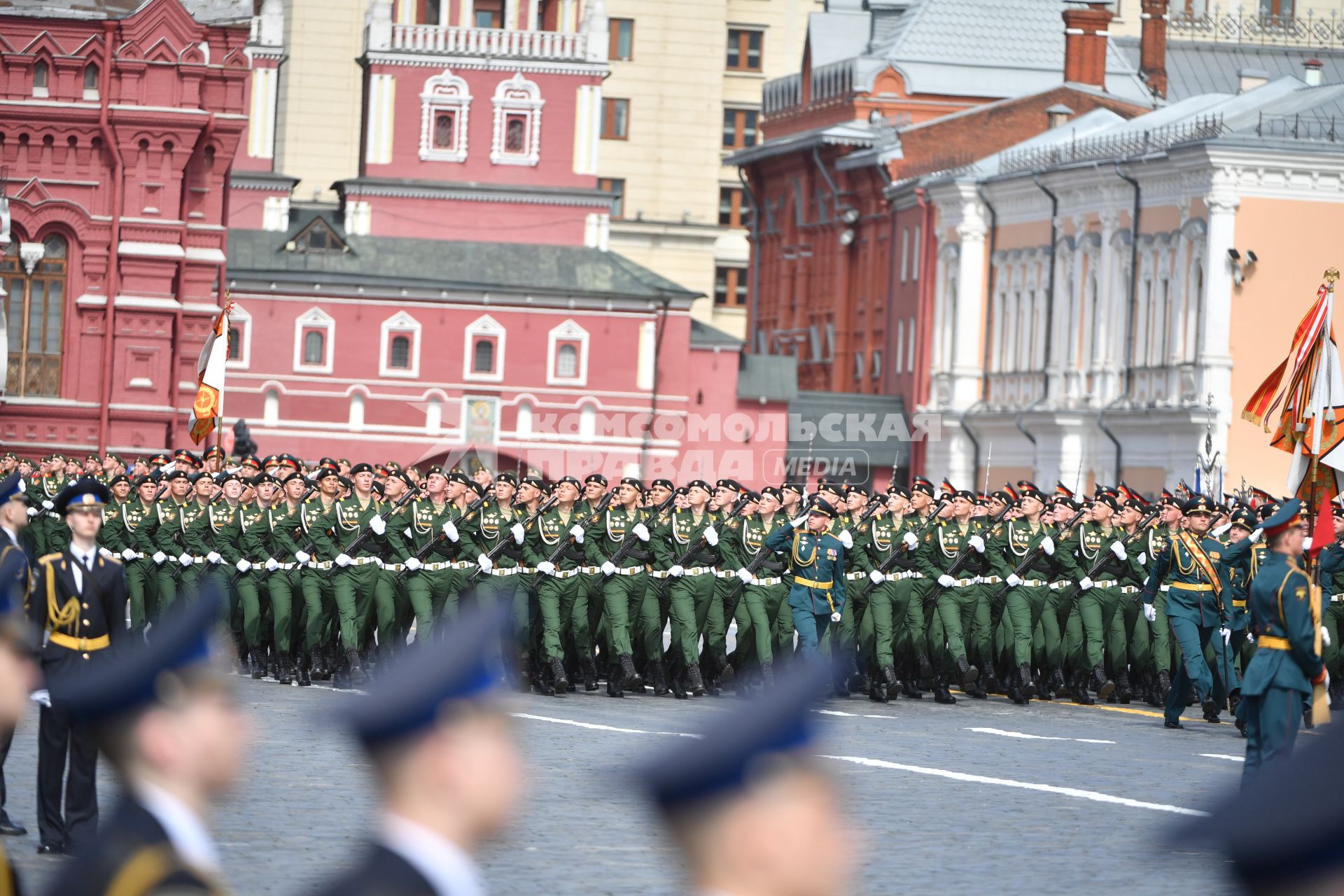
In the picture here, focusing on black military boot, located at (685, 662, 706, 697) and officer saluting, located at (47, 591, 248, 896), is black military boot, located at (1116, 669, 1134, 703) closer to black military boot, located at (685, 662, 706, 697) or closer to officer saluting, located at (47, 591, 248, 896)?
black military boot, located at (685, 662, 706, 697)

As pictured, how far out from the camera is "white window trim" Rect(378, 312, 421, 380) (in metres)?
70.3

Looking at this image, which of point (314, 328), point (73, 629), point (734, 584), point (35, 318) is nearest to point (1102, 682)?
point (734, 584)

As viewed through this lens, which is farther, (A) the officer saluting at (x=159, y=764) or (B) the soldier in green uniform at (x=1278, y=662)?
(B) the soldier in green uniform at (x=1278, y=662)

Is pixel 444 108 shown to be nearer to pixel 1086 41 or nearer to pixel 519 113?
pixel 519 113

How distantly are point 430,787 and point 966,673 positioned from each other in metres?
19.2

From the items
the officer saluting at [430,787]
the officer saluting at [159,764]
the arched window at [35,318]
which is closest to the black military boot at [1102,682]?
the officer saluting at [159,764]

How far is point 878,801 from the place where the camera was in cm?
1445

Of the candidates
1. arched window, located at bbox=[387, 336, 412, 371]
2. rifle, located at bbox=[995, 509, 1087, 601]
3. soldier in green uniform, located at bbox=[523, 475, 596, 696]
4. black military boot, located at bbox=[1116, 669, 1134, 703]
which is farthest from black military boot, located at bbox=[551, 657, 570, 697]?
arched window, located at bbox=[387, 336, 412, 371]

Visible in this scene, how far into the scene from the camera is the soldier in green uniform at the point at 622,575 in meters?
22.0

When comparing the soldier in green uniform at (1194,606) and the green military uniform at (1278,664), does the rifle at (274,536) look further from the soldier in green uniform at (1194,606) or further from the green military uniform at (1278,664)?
the green military uniform at (1278,664)

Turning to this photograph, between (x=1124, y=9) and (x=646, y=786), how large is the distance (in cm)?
9345

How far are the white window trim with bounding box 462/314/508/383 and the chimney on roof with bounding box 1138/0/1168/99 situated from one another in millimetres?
19985

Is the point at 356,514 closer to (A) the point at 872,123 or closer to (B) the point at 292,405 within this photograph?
(B) the point at 292,405

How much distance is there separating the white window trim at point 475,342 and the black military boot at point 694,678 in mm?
48815
